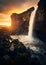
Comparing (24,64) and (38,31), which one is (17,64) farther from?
(38,31)

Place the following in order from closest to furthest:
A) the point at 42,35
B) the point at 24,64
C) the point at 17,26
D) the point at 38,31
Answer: the point at 24,64 < the point at 42,35 < the point at 38,31 < the point at 17,26

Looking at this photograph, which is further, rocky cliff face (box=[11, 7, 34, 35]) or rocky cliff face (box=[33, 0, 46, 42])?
rocky cliff face (box=[11, 7, 34, 35])

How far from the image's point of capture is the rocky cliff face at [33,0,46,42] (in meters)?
73.7

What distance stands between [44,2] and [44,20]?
9.20 m

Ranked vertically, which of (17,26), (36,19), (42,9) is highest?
(42,9)

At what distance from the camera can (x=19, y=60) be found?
104 feet

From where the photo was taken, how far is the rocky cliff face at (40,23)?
73.7 metres

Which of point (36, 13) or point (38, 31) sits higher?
point (36, 13)

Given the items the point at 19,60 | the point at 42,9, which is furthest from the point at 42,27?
the point at 19,60

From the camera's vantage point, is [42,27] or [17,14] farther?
[17,14]

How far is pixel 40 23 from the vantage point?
78250mm

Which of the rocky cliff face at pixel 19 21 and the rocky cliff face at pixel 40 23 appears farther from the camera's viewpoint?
the rocky cliff face at pixel 19 21

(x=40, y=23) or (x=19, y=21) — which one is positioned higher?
(x=40, y=23)

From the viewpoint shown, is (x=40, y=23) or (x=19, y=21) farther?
(x=19, y=21)
